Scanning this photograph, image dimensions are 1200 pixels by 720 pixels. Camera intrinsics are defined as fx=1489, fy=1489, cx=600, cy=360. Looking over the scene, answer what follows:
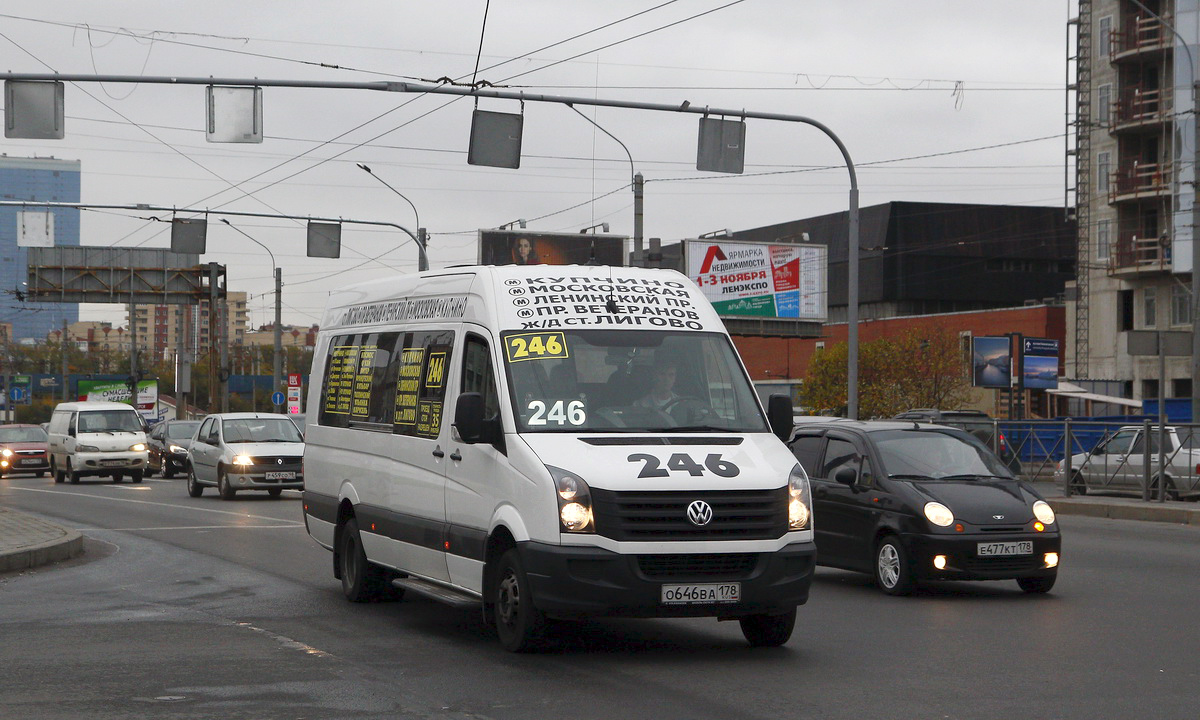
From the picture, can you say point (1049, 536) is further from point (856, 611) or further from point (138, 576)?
point (138, 576)

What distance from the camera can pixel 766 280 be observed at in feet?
209

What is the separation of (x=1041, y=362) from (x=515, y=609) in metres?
43.0

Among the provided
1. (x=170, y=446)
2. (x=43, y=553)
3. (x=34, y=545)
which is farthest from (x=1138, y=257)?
(x=43, y=553)

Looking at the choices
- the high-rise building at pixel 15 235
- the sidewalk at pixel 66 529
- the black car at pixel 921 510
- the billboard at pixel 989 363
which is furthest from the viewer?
the high-rise building at pixel 15 235

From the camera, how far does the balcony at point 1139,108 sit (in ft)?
194

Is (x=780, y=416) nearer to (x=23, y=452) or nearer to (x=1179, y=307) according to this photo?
(x=23, y=452)

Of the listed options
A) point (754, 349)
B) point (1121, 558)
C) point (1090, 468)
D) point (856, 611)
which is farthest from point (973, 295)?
point (856, 611)

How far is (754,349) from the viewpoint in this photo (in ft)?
310

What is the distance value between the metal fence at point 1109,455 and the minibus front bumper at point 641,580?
19093mm

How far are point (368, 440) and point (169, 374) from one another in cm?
12668

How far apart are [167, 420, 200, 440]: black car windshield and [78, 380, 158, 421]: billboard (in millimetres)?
23944

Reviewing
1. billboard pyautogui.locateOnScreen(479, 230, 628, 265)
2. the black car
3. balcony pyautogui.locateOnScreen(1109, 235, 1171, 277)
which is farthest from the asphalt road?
billboard pyautogui.locateOnScreen(479, 230, 628, 265)

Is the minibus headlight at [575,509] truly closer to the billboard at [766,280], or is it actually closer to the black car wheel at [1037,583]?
the black car wheel at [1037,583]

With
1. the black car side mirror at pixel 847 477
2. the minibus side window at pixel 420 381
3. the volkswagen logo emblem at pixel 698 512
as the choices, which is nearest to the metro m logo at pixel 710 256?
the black car side mirror at pixel 847 477
